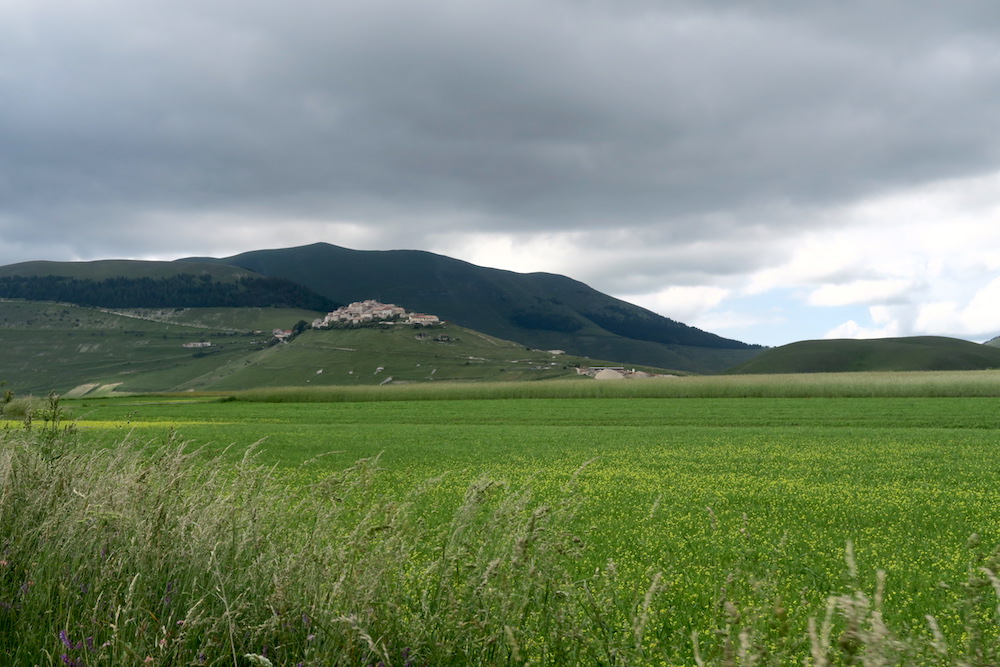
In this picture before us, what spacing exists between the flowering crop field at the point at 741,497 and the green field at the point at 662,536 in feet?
0.23

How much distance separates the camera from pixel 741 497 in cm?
1806

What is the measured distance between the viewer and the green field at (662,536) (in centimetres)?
589

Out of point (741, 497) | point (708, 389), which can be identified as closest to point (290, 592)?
point (741, 497)

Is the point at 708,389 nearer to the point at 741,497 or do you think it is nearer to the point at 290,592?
the point at 741,497

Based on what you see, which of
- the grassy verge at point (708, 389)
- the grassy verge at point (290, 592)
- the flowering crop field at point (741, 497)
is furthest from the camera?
the grassy verge at point (708, 389)

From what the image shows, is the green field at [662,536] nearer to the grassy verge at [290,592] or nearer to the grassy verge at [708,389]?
the grassy verge at [290,592]

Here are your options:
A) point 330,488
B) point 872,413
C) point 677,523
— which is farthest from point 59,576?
point 872,413

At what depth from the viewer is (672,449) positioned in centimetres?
2966

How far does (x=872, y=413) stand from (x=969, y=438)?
53.5ft

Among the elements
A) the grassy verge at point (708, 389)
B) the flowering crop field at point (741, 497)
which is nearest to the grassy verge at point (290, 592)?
the flowering crop field at point (741, 497)

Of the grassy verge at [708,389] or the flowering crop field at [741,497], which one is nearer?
the flowering crop field at [741,497]

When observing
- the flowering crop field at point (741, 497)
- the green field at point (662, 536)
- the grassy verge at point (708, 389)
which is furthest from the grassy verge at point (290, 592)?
the grassy verge at point (708, 389)

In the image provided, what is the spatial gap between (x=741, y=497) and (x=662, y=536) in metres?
5.34

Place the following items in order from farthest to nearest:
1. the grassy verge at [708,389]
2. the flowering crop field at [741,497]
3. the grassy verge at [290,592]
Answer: the grassy verge at [708,389] < the flowering crop field at [741,497] < the grassy verge at [290,592]
